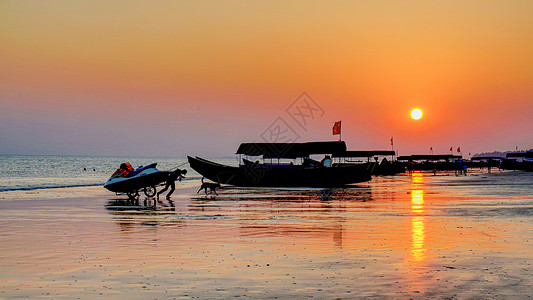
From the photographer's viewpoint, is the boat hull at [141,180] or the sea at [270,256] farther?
the boat hull at [141,180]

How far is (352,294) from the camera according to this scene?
9.34 m

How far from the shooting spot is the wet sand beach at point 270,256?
9758 millimetres

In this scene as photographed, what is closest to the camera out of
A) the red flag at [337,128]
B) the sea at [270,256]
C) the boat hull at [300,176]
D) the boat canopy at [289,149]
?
the sea at [270,256]

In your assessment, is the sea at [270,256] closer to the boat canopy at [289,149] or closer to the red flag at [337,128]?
the boat canopy at [289,149]

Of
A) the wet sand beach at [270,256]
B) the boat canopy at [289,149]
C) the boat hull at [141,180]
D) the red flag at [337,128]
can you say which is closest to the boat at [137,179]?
the boat hull at [141,180]

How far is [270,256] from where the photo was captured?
519 inches

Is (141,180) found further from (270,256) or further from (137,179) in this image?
(270,256)

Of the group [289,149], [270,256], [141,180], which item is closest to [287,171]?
[289,149]

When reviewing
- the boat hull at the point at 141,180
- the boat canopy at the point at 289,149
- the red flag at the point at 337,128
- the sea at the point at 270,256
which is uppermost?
the red flag at the point at 337,128

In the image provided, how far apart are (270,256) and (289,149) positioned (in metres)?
41.6

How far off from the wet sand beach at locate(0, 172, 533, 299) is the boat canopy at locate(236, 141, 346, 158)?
30229 millimetres

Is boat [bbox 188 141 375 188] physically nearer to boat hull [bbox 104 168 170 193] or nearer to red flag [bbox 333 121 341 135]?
red flag [bbox 333 121 341 135]

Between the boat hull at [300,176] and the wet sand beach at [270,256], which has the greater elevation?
the boat hull at [300,176]

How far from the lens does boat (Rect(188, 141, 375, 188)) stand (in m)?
50.1
